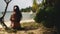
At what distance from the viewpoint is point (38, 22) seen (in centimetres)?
949

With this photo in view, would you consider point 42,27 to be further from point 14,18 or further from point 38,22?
point 14,18

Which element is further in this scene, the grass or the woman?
the woman

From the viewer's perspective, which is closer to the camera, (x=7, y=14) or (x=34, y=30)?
(x=34, y=30)

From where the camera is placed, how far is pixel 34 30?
917cm

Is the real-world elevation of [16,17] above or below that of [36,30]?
above

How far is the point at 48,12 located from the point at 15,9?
1.51m

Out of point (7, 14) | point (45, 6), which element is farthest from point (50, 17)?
point (7, 14)

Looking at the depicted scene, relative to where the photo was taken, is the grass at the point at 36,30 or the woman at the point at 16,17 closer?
the grass at the point at 36,30

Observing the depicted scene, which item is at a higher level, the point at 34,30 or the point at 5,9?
the point at 5,9

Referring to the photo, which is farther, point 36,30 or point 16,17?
point 16,17

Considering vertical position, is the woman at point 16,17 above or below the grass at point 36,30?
above

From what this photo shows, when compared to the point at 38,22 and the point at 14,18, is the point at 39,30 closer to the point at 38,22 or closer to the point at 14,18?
the point at 38,22

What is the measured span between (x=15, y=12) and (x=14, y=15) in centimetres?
15

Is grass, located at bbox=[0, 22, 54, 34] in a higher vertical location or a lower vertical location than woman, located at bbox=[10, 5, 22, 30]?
lower
